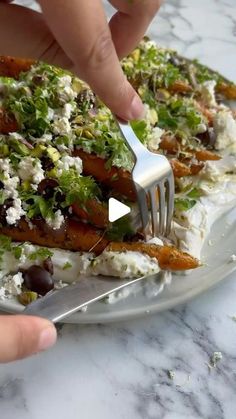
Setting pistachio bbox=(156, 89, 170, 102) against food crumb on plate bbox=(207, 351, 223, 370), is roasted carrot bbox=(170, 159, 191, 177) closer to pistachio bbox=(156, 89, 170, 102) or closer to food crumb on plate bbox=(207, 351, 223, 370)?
pistachio bbox=(156, 89, 170, 102)

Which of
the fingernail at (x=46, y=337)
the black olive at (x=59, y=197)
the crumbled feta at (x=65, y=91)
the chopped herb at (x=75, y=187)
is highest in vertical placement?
the fingernail at (x=46, y=337)

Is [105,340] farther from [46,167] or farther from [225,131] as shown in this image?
[225,131]

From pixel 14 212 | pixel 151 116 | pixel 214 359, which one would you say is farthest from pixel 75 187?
pixel 214 359

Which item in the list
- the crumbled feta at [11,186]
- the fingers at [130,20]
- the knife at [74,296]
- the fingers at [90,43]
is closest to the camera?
the fingers at [90,43]

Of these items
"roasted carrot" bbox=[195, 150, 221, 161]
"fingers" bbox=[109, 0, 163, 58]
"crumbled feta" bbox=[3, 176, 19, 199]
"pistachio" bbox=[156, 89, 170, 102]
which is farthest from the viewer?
"pistachio" bbox=[156, 89, 170, 102]

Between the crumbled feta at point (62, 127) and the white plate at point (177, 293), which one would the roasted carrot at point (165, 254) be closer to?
the white plate at point (177, 293)

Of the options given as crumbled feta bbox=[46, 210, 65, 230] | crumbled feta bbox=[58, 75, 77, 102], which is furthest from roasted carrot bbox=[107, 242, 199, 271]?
crumbled feta bbox=[58, 75, 77, 102]

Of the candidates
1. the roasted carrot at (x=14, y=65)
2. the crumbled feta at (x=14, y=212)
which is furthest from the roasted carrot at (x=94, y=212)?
the roasted carrot at (x=14, y=65)
